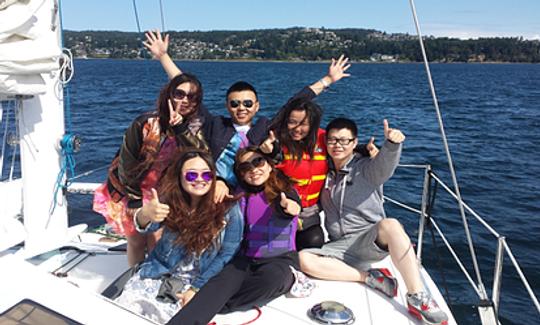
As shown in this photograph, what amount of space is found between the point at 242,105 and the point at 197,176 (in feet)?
2.64

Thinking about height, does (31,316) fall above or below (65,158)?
below

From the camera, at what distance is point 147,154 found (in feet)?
10.1

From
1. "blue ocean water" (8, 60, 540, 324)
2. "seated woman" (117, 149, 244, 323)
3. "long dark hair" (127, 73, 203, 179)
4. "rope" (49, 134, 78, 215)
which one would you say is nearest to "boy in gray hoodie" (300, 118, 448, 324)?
"blue ocean water" (8, 60, 540, 324)

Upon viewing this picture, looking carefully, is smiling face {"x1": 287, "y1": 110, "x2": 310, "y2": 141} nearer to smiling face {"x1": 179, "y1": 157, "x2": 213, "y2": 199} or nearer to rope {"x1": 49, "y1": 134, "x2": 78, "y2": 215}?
smiling face {"x1": 179, "y1": 157, "x2": 213, "y2": 199}

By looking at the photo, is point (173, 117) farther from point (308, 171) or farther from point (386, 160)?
point (386, 160)

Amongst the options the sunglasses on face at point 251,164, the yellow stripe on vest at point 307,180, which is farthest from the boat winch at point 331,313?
the sunglasses on face at point 251,164

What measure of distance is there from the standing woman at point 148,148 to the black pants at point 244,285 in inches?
29.2

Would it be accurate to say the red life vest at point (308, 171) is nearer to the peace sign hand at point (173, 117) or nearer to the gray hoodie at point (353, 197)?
the gray hoodie at point (353, 197)

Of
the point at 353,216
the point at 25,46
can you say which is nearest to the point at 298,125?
the point at 353,216

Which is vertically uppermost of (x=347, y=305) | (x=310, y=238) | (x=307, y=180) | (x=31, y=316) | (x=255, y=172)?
(x=255, y=172)

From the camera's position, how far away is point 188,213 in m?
2.96

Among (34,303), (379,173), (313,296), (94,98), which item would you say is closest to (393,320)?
(313,296)

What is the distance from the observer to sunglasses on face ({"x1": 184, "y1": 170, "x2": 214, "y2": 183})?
111 inches

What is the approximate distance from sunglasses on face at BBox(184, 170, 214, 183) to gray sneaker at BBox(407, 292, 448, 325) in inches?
63.5
